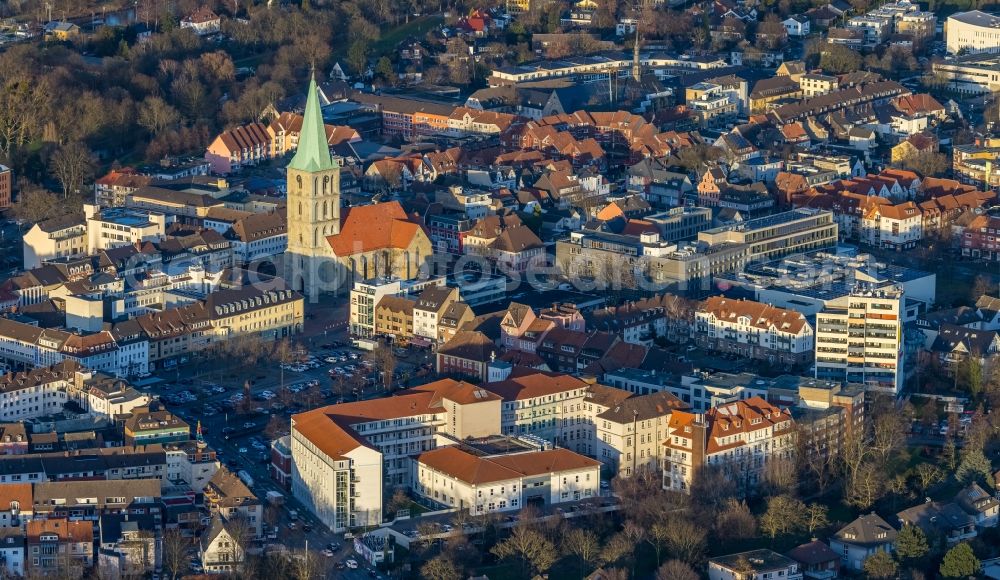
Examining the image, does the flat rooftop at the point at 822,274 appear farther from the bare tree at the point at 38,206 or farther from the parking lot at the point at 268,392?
the bare tree at the point at 38,206

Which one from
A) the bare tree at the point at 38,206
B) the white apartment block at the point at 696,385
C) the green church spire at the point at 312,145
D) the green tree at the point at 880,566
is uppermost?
the green church spire at the point at 312,145

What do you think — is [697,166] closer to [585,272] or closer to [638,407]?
[585,272]

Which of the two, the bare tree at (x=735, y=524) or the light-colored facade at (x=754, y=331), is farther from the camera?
the light-colored facade at (x=754, y=331)

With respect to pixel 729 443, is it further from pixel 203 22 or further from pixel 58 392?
pixel 203 22

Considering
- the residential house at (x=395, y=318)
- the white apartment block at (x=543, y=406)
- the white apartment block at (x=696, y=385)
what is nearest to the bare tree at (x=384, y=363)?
the residential house at (x=395, y=318)

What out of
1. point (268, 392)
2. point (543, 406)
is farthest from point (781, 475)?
point (268, 392)

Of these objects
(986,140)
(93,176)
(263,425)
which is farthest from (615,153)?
(263,425)

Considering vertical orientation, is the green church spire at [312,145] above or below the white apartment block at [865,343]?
above
